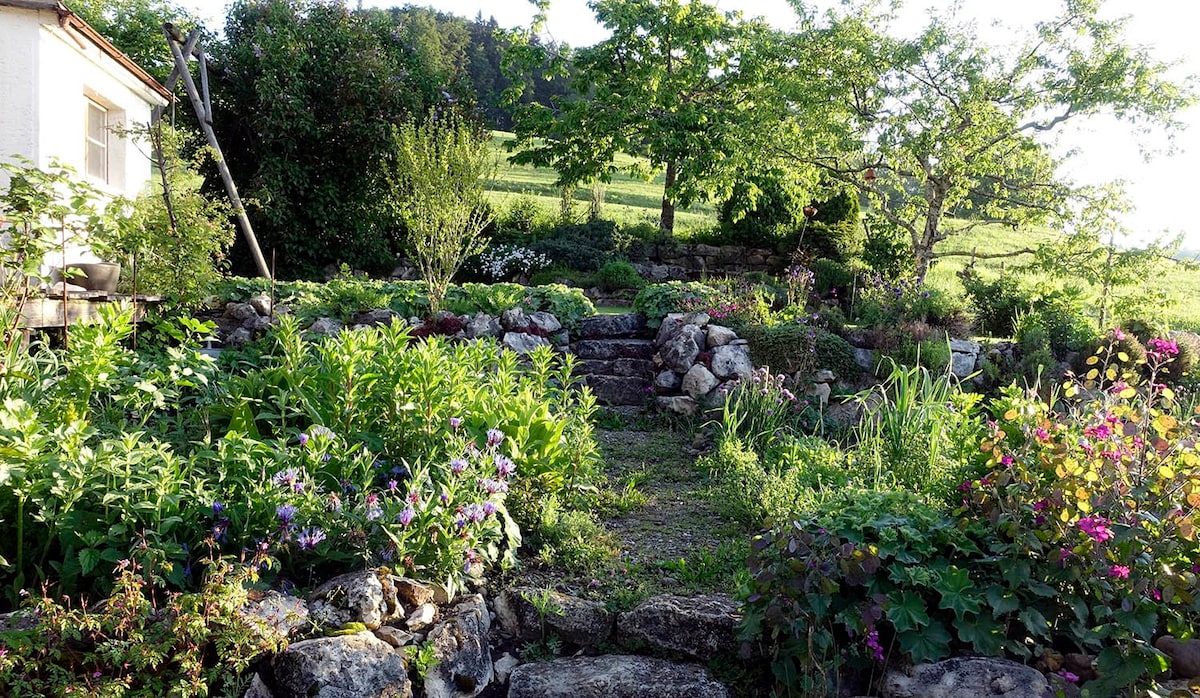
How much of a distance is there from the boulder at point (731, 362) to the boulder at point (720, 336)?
15 centimetres

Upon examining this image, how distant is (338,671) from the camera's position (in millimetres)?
2551

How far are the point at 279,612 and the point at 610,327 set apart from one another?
6126 millimetres

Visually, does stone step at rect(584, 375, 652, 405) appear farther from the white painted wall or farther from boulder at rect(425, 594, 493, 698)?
the white painted wall

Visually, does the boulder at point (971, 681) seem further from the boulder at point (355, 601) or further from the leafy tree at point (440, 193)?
the leafy tree at point (440, 193)

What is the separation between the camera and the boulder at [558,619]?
10.9 feet

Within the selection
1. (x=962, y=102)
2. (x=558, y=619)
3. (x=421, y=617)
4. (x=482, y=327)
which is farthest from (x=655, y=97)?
(x=421, y=617)

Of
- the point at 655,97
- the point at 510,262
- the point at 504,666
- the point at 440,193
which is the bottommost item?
the point at 504,666

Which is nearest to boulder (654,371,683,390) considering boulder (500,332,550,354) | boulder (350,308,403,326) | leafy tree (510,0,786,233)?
boulder (500,332,550,354)

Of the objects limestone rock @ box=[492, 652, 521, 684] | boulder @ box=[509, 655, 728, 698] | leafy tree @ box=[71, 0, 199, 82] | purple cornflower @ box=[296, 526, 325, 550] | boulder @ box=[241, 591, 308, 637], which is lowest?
limestone rock @ box=[492, 652, 521, 684]

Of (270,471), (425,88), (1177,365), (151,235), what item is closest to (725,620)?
(270,471)

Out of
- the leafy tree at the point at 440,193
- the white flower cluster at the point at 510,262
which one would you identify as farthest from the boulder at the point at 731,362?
the white flower cluster at the point at 510,262

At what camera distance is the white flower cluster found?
46.2 ft

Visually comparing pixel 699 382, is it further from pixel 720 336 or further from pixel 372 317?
pixel 372 317

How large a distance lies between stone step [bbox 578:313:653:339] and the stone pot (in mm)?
4614
